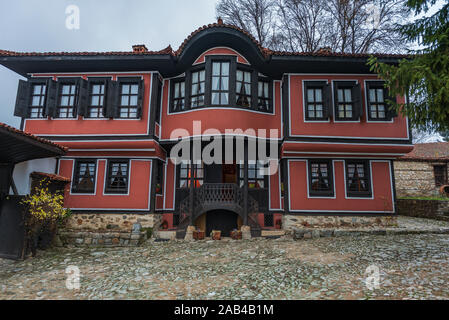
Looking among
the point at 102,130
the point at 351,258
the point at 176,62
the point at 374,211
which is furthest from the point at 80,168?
the point at 374,211

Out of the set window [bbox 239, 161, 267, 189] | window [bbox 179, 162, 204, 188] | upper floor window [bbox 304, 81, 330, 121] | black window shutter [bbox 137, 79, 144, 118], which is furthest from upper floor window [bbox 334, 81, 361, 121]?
black window shutter [bbox 137, 79, 144, 118]

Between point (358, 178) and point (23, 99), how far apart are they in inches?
532

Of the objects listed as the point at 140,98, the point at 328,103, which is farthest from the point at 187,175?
the point at 328,103

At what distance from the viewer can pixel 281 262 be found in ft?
19.1

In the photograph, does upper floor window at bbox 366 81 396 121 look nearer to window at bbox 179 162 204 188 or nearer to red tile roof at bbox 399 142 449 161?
window at bbox 179 162 204 188

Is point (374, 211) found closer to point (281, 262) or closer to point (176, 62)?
point (281, 262)

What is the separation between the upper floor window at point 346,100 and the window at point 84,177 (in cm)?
988

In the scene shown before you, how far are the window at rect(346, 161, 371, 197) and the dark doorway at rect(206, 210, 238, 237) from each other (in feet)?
15.3

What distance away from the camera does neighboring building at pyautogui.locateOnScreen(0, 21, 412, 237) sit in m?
9.13

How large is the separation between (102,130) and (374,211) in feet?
35.9

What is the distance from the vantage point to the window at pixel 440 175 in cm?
1758

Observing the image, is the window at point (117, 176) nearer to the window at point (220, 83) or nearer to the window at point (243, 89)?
the window at point (220, 83)

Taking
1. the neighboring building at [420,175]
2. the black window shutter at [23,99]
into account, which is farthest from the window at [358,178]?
the black window shutter at [23,99]

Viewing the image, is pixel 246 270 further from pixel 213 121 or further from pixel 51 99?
pixel 51 99
